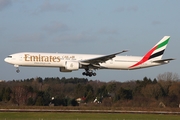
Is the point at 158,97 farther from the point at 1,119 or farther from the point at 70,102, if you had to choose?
the point at 1,119

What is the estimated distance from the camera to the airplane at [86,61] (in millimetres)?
55375

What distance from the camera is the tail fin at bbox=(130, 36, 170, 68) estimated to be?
60.5m

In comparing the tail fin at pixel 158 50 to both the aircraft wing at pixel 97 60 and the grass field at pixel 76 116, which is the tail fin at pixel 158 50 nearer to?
the aircraft wing at pixel 97 60

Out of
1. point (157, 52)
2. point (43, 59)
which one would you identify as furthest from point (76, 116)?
point (157, 52)

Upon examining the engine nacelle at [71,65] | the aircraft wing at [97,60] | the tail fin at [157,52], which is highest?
the tail fin at [157,52]

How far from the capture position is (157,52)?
2450 inches

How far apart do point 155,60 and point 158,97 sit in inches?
838

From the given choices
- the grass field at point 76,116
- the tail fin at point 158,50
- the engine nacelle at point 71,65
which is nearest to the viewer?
the grass field at point 76,116

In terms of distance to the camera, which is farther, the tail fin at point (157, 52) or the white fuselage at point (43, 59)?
the tail fin at point (157, 52)

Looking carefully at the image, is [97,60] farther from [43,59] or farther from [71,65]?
[43,59]

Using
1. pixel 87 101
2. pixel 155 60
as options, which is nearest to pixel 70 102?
pixel 87 101

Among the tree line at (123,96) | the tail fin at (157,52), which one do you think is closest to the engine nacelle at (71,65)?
the tail fin at (157,52)

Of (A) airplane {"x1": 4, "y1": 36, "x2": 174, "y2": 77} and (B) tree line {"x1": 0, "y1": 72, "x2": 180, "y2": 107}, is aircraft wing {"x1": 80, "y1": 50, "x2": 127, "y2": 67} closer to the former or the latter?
(A) airplane {"x1": 4, "y1": 36, "x2": 174, "y2": 77}

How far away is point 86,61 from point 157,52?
11.7m
